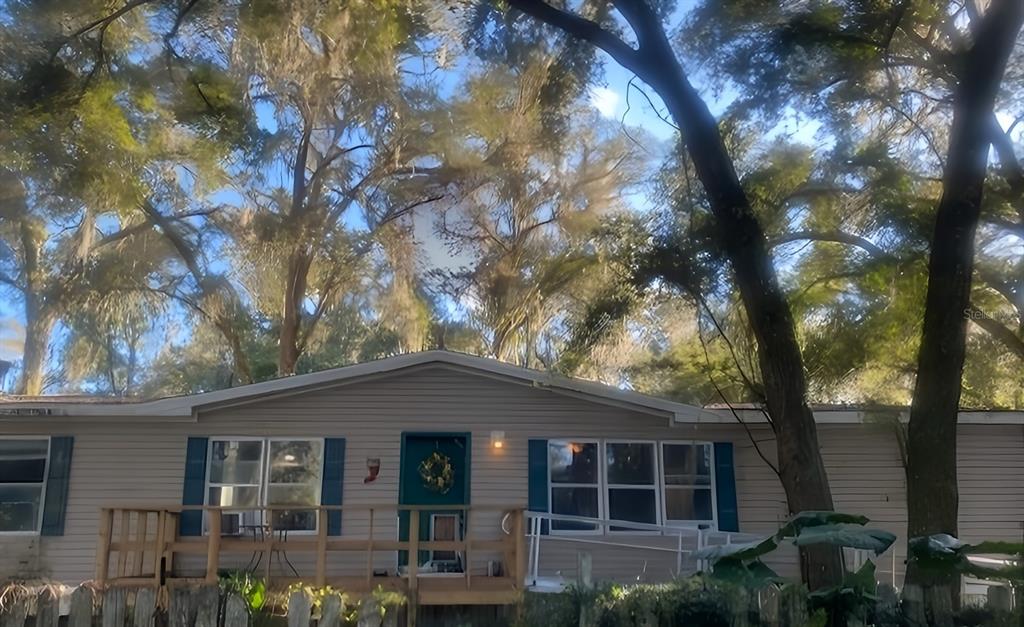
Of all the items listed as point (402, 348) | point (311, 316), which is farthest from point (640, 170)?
point (311, 316)

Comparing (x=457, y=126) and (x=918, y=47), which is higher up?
(x=457, y=126)

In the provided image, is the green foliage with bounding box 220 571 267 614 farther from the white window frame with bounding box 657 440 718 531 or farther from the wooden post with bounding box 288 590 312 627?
the white window frame with bounding box 657 440 718 531

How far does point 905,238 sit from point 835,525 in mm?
7579

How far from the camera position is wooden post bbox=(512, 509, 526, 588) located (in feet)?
28.2

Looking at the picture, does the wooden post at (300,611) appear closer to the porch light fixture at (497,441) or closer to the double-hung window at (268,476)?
the double-hung window at (268,476)

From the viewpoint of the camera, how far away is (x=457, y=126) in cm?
1772

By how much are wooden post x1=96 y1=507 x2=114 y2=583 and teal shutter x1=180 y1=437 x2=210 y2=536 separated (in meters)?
1.57

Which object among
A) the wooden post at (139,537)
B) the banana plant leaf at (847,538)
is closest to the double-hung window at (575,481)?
the wooden post at (139,537)

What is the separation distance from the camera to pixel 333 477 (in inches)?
413

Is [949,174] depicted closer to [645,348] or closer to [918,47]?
[918,47]

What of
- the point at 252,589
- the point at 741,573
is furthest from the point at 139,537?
the point at 741,573

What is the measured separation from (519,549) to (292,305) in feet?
36.8

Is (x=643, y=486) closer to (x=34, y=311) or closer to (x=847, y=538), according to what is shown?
(x=847, y=538)

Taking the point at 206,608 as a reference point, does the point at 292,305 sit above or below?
above
